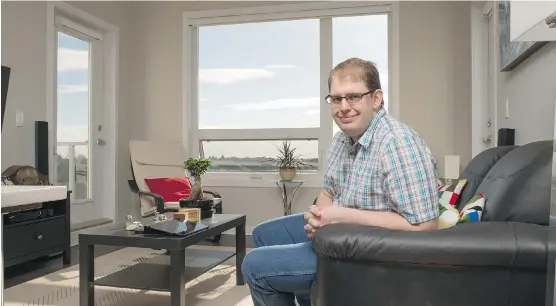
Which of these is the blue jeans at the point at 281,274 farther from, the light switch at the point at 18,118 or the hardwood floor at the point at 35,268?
the light switch at the point at 18,118

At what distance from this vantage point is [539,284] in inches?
47.4

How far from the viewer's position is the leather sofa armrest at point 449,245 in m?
1.19

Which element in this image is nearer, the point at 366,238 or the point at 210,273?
the point at 366,238

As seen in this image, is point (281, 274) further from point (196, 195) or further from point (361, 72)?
point (196, 195)

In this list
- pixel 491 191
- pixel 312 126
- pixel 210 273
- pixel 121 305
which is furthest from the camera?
pixel 312 126

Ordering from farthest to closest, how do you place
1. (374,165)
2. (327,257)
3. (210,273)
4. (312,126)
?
(312,126), (210,273), (374,165), (327,257)

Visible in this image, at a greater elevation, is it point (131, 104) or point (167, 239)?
point (131, 104)

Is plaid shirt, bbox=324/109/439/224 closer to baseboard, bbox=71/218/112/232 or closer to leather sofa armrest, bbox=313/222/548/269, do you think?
leather sofa armrest, bbox=313/222/548/269

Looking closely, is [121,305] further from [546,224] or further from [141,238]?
[546,224]

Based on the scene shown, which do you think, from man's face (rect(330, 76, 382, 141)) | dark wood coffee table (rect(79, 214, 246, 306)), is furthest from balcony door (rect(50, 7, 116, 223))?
man's face (rect(330, 76, 382, 141))

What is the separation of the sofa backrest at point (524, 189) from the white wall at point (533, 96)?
2.03ft

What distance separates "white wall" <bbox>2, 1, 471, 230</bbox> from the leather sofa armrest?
329 cm

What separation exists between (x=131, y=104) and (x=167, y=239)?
3338mm

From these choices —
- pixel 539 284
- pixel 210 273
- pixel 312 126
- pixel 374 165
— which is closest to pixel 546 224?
pixel 539 284
